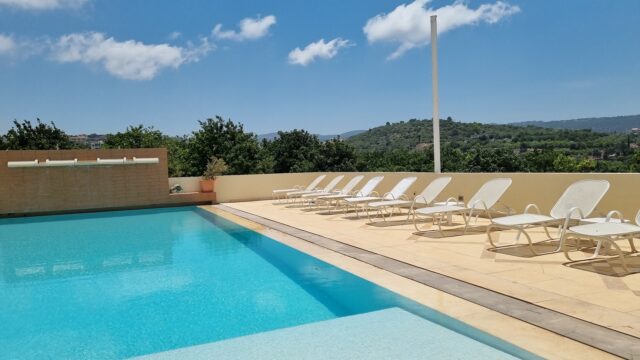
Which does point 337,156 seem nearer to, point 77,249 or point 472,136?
point 472,136

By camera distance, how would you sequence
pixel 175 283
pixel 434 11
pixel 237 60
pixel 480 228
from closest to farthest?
pixel 175 283 < pixel 480 228 < pixel 434 11 < pixel 237 60

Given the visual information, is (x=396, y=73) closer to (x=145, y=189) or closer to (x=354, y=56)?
(x=354, y=56)

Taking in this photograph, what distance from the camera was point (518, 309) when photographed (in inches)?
150

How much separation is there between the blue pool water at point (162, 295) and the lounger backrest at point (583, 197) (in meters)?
3.21

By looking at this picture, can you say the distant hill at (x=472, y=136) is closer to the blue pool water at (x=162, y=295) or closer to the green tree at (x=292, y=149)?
the green tree at (x=292, y=149)

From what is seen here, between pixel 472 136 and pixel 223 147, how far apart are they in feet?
60.3

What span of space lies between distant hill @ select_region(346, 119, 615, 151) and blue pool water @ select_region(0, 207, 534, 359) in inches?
1014

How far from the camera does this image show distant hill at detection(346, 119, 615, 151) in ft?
95.9

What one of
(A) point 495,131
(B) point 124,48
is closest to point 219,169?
(B) point 124,48

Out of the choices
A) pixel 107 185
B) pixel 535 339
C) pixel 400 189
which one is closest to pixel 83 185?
pixel 107 185

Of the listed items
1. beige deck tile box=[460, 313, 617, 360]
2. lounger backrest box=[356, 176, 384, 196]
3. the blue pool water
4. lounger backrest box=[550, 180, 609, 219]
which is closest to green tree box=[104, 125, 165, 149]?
lounger backrest box=[356, 176, 384, 196]

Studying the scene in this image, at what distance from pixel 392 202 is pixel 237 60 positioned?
23.0 m

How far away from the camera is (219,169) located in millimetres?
Answer: 15914

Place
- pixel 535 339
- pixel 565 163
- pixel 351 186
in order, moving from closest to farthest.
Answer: pixel 535 339 → pixel 351 186 → pixel 565 163
